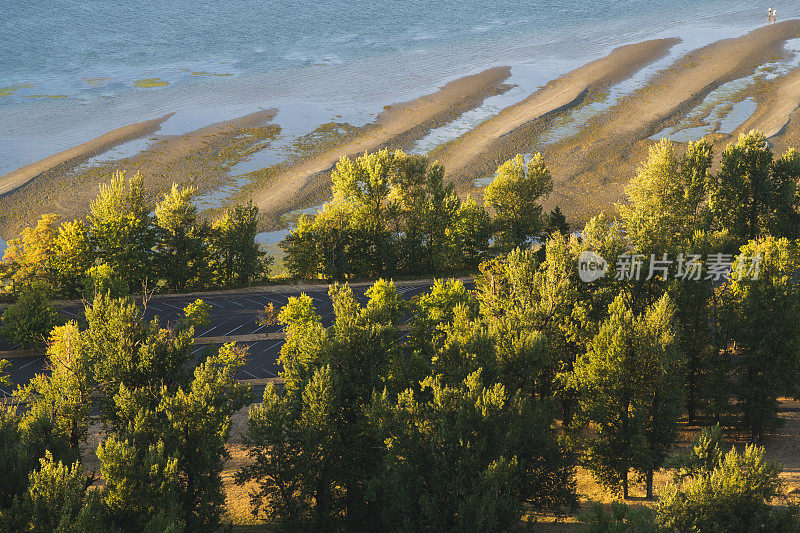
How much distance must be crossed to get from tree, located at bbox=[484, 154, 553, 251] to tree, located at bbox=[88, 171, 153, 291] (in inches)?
1266

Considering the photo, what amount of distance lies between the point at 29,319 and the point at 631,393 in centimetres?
4392

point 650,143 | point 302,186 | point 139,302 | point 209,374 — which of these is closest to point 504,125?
point 650,143

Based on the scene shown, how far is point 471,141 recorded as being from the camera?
105312mm

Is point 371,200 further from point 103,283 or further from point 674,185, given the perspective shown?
point 674,185

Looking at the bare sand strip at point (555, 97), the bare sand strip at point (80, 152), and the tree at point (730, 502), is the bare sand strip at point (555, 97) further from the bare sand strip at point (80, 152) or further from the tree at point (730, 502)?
the tree at point (730, 502)

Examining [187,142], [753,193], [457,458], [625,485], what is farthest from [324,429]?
[187,142]

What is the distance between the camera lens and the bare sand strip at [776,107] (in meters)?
105

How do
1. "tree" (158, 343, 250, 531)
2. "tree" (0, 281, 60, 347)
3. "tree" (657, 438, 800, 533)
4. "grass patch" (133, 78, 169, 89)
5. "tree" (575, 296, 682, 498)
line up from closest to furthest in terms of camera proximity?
1. "tree" (657, 438, 800, 533)
2. "tree" (158, 343, 250, 531)
3. "tree" (575, 296, 682, 498)
4. "tree" (0, 281, 60, 347)
5. "grass patch" (133, 78, 169, 89)

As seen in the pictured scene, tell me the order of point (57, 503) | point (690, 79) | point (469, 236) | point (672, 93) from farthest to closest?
point (690, 79) → point (672, 93) → point (469, 236) → point (57, 503)

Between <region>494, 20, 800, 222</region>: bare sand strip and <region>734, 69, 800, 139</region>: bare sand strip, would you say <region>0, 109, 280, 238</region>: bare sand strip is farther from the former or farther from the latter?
<region>734, 69, 800, 139</region>: bare sand strip

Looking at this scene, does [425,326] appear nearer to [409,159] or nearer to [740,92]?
[409,159]

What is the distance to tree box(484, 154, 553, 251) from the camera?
74.2m

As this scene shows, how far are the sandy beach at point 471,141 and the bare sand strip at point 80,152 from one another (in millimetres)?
169

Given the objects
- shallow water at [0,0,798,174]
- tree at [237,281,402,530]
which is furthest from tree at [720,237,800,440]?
shallow water at [0,0,798,174]
